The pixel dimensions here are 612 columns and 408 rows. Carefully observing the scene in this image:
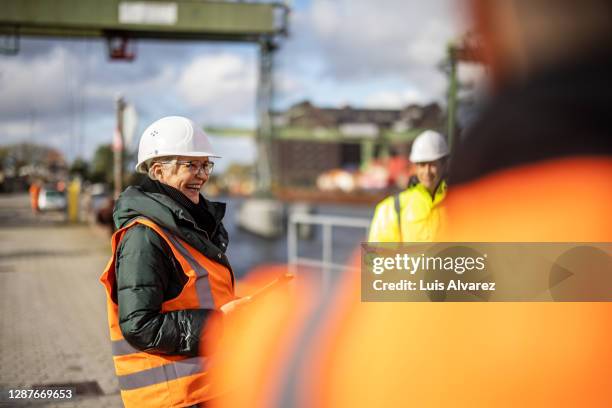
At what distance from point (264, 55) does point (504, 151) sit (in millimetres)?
18015

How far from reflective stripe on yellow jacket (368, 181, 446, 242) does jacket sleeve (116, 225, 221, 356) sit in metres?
1.19

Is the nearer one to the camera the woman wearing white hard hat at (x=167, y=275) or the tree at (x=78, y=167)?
the woman wearing white hard hat at (x=167, y=275)

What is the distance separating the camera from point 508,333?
3.97 feet

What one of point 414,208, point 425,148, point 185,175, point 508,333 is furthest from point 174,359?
point 414,208

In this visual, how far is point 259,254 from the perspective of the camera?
14742 mm

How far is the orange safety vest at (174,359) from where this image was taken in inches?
64.2

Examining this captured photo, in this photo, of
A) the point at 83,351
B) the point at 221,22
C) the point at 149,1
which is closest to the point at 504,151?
the point at 83,351

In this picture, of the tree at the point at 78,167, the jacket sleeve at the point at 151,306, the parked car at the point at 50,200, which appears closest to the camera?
the jacket sleeve at the point at 151,306

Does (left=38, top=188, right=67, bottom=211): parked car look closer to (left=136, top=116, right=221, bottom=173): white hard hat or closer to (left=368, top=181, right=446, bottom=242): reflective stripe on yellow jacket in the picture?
(left=368, top=181, right=446, bottom=242): reflective stripe on yellow jacket

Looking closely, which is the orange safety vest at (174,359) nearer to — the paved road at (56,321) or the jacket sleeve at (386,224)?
the jacket sleeve at (386,224)

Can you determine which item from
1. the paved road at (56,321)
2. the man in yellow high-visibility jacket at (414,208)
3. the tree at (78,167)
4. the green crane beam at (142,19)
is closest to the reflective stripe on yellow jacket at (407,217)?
the man in yellow high-visibility jacket at (414,208)

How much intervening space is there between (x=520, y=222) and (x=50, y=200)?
73.5 ft

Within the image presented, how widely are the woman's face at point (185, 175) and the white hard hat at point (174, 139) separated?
0.03 metres

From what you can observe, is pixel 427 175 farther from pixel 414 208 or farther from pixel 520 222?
pixel 520 222
